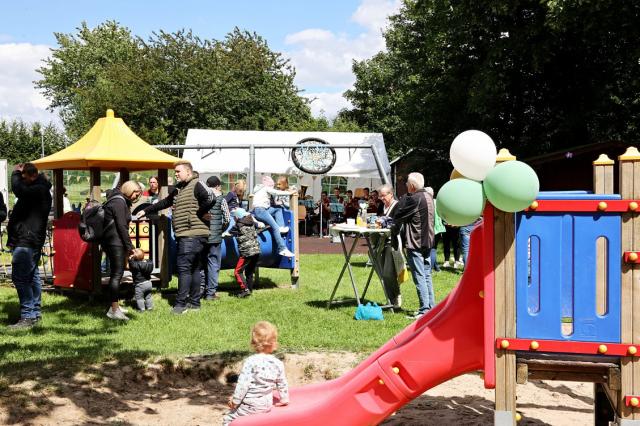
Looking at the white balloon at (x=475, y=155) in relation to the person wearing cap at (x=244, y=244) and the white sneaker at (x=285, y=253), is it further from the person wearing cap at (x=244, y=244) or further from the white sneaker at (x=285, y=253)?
the white sneaker at (x=285, y=253)

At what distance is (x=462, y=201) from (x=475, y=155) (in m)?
0.27

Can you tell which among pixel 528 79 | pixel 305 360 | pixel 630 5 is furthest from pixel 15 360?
pixel 528 79

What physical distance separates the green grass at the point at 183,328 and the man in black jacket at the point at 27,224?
67 cm

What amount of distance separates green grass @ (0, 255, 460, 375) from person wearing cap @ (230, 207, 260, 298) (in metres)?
0.35

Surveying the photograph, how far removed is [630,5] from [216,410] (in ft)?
60.1

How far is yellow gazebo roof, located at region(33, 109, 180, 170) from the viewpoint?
10.8 meters

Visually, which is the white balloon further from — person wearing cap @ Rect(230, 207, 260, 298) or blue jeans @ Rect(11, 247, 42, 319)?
person wearing cap @ Rect(230, 207, 260, 298)

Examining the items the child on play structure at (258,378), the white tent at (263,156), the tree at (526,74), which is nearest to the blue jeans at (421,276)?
the child on play structure at (258,378)

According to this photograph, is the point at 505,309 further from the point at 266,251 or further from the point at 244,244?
the point at 266,251

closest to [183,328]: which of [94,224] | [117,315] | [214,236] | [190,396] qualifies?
[117,315]

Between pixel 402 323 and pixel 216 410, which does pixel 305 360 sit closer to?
pixel 216 410

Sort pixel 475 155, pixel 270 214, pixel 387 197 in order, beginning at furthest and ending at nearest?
pixel 270 214 < pixel 387 197 < pixel 475 155

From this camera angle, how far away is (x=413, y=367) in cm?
435

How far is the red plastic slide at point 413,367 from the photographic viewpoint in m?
4.23
